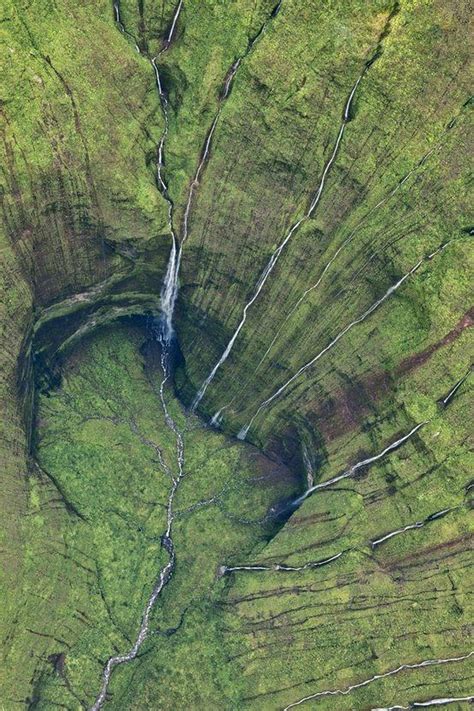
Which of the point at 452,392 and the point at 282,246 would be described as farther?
the point at 282,246

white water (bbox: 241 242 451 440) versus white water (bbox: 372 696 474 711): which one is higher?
white water (bbox: 241 242 451 440)

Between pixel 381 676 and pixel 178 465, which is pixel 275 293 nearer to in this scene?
pixel 178 465

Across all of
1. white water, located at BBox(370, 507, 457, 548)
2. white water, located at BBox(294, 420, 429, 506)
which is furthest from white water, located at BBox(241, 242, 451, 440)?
white water, located at BBox(370, 507, 457, 548)

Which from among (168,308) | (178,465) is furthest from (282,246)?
(178,465)

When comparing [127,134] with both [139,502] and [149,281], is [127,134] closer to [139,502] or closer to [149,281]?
[149,281]

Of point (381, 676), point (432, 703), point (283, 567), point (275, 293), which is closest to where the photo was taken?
point (432, 703)

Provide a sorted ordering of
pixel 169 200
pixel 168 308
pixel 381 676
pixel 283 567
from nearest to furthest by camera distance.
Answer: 1. pixel 381 676
2. pixel 169 200
3. pixel 283 567
4. pixel 168 308

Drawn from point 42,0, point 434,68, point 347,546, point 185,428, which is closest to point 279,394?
point 185,428

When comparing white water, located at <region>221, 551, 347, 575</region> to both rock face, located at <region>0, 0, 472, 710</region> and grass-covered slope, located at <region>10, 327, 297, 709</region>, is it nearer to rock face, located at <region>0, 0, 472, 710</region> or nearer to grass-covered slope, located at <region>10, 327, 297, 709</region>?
rock face, located at <region>0, 0, 472, 710</region>

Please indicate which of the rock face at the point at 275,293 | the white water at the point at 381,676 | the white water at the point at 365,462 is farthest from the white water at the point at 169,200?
the white water at the point at 381,676
